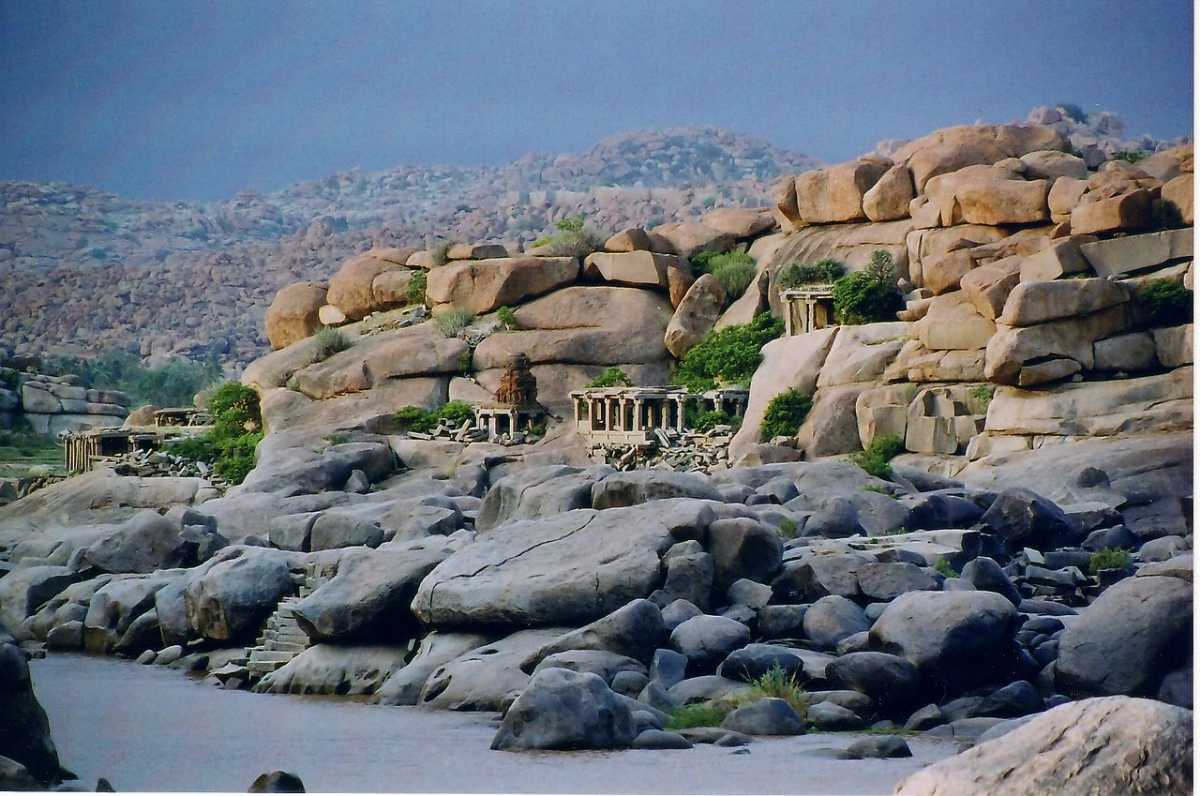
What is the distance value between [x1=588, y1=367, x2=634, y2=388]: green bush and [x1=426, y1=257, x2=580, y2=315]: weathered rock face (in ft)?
9.98

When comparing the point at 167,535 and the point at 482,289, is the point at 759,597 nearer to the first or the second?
the point at 167,535

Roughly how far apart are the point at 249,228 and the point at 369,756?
968 cm

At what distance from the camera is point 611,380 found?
2236 centimetres

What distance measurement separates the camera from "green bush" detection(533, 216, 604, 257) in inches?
1020

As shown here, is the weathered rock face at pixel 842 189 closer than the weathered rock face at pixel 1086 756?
No

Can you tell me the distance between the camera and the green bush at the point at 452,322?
2430 centimetres

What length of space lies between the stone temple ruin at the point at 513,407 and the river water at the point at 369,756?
384 inches

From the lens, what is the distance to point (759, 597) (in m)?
11.3

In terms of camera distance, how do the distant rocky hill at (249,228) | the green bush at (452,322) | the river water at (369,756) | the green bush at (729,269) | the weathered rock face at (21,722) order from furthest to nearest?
the green bush at (729,269), the green bush at (452,322), the distant rocky hill at (249,228), the river water at (369,756), the weathered rock face at (21,722)

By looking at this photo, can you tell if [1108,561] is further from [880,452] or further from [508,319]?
[508,319]

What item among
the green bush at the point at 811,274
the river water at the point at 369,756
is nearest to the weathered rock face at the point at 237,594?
the river water at the point at 369,756

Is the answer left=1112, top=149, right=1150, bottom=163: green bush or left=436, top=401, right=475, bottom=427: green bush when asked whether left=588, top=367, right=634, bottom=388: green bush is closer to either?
left=436, top=401, right=475, bottom=427: green bush

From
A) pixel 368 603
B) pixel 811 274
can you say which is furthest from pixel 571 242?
pixel 368 603

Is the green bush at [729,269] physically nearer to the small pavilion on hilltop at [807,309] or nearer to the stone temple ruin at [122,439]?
the small pavilion on hilltop at [807,309]
